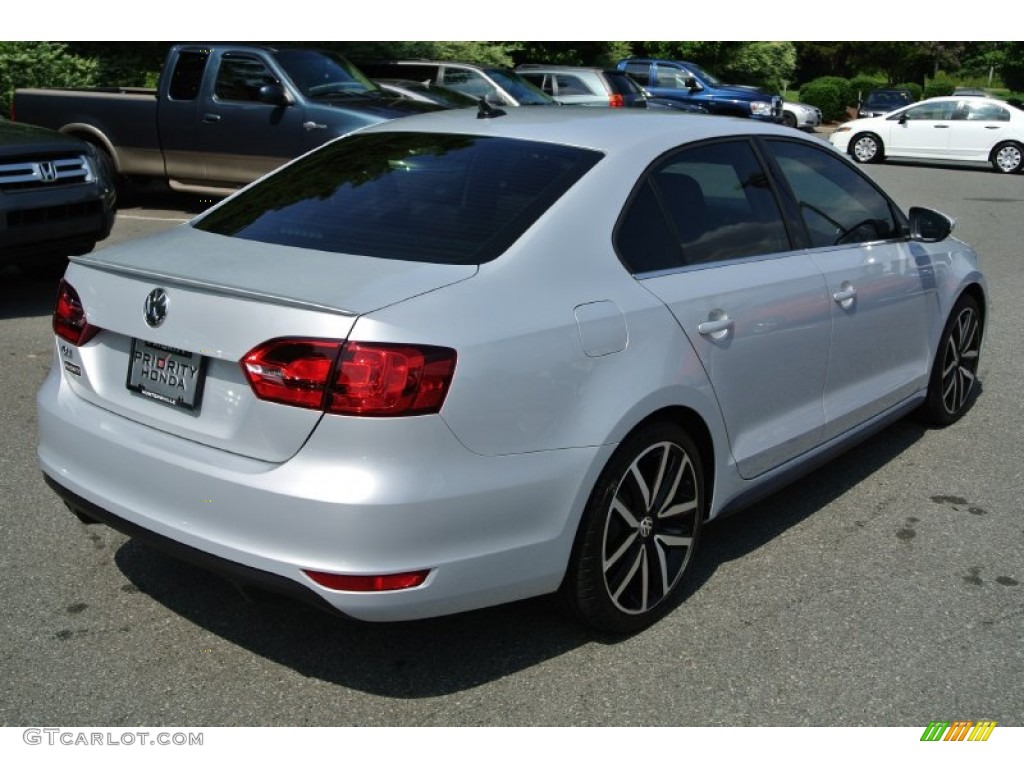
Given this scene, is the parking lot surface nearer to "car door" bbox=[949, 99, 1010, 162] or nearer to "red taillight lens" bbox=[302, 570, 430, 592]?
"red taillight lens" bbox=[302, 570, 430, 592]

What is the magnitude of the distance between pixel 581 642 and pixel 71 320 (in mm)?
1943

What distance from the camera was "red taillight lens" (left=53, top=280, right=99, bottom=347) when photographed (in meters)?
3.63

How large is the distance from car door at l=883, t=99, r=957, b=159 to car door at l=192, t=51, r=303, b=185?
16428 millimetres

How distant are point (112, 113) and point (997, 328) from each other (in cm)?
929

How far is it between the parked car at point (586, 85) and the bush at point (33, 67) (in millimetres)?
8052

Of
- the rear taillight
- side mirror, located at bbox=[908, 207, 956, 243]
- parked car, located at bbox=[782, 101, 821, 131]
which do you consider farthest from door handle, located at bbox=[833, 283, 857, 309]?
parked car, located at bbox=[782, 101, 821, 131]

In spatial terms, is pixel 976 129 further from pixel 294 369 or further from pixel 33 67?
pixel 294 369

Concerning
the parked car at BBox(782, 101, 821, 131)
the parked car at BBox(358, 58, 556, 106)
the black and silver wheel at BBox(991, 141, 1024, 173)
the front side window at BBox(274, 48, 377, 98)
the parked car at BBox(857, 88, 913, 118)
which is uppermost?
the front side window at BBox(274, 48, 377, 98)

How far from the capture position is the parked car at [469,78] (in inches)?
655

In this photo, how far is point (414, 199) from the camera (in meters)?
3.85

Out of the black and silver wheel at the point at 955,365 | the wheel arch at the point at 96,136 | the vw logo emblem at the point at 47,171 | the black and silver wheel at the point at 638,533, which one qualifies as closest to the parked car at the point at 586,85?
the wheel arch at the point at 96,136

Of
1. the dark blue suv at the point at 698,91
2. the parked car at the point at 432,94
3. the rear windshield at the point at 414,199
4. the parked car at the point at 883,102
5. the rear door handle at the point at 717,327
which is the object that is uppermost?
the rear windshield at the point at 414,199

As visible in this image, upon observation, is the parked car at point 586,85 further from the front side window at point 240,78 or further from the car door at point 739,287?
the car door at point 739,287
